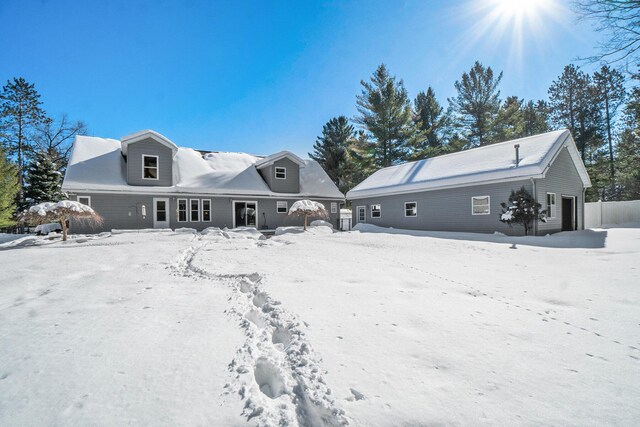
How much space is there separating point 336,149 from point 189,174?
51.6ft

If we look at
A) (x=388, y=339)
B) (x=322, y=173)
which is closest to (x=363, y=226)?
(x=322, y=173)

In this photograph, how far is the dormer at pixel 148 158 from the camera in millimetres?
15172

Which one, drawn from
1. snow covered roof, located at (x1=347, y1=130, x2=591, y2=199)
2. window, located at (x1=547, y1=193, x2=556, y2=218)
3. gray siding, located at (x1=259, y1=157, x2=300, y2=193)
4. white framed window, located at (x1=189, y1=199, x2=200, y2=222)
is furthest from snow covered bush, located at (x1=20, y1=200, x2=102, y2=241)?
window, located at (x1=547, y1=193, x2=556, y2=218)

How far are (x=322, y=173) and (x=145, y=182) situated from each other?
1175 cm

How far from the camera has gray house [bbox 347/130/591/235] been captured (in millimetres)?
12336

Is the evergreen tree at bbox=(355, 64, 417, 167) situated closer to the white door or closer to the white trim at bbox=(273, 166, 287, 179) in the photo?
the white trim at bbox=(273, 166, 287, 179)

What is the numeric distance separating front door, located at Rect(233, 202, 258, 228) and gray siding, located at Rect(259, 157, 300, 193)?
1.78 m

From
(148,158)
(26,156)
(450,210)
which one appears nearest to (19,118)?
(26,156)

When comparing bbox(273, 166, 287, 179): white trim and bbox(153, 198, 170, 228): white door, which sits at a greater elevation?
bbox(273, 166, 287, 179): white trim

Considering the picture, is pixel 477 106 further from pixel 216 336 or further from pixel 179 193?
pixel 216 336

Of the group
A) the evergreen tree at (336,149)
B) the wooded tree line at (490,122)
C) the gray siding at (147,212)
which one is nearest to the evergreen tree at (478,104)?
the wooded tree line at (490,122)

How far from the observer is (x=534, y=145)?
1334cm

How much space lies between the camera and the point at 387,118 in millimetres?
25578

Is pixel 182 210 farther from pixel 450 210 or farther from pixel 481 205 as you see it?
pixel 481 205
